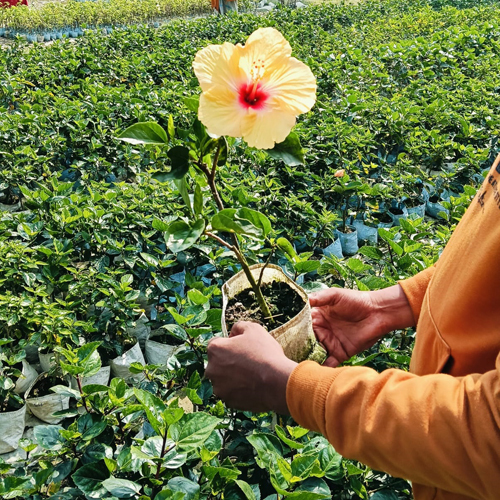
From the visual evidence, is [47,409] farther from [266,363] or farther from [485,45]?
[485,45]

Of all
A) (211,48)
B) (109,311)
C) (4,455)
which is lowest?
(4,455)

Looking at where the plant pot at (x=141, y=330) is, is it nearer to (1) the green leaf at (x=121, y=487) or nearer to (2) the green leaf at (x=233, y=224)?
(1) the green leaf at (x=121, y=487)

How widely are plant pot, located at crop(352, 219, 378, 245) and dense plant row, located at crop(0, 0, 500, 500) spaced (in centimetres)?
3

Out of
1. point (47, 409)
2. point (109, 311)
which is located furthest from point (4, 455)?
point (109, 311)

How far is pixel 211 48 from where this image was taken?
3.40 ft

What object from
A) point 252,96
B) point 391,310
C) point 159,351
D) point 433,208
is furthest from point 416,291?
point 433,208

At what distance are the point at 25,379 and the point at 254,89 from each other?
1897 millimetres

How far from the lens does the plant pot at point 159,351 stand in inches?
101

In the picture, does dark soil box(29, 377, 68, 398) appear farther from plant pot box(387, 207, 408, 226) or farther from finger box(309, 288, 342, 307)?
plant pot box(387, 207, 408, 226)

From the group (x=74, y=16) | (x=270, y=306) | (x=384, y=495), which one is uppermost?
(x=74, y=16)

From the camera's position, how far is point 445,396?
0.88 m

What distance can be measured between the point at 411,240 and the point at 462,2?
15555mm

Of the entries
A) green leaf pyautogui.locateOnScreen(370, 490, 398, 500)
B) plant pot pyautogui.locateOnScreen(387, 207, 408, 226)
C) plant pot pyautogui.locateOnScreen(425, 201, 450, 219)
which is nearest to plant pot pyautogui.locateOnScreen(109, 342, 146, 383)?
green leaf pyautogui.locateOnScreen(370, 490, 398, 500)

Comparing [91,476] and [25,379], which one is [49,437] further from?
[25,379]
